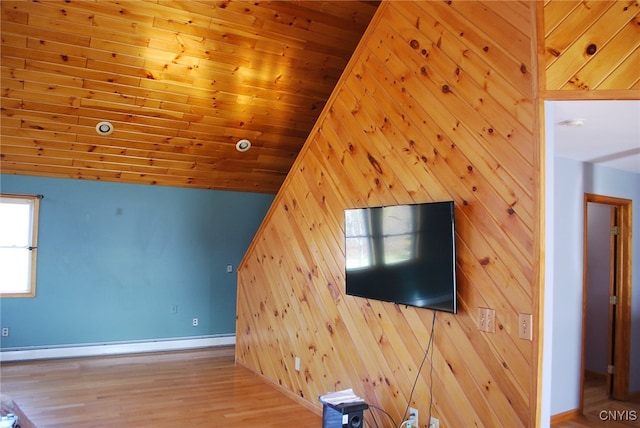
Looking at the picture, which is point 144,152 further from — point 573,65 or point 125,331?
point 573,65

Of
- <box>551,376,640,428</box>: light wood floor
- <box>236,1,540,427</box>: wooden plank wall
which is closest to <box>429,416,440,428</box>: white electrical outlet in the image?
<box>236,1,540,427</box>: wooden plank wall

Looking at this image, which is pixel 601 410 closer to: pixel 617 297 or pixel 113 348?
pixel 617 297

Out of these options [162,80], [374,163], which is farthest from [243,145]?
[374,163]

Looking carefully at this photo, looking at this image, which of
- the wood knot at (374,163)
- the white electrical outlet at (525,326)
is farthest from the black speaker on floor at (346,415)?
the wood knot at (374,163)

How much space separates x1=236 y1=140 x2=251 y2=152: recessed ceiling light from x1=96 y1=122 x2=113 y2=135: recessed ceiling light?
1480 mm

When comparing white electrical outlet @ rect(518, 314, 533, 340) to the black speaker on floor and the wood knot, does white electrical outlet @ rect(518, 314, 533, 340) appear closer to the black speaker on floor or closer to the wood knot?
the black speaker on floor

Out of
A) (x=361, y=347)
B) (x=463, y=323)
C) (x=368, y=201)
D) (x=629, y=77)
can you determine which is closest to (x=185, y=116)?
(x=368, y=201)

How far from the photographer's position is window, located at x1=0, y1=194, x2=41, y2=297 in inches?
234

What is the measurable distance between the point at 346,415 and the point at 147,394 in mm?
2370

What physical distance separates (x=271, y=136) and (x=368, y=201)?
2844 mm

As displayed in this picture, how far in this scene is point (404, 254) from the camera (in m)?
3.12

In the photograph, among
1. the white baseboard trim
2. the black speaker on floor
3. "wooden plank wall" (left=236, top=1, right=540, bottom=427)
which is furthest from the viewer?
the white baseboard trim

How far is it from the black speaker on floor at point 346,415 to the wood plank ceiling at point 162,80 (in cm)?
338

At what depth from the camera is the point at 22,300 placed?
5945 millimetres
